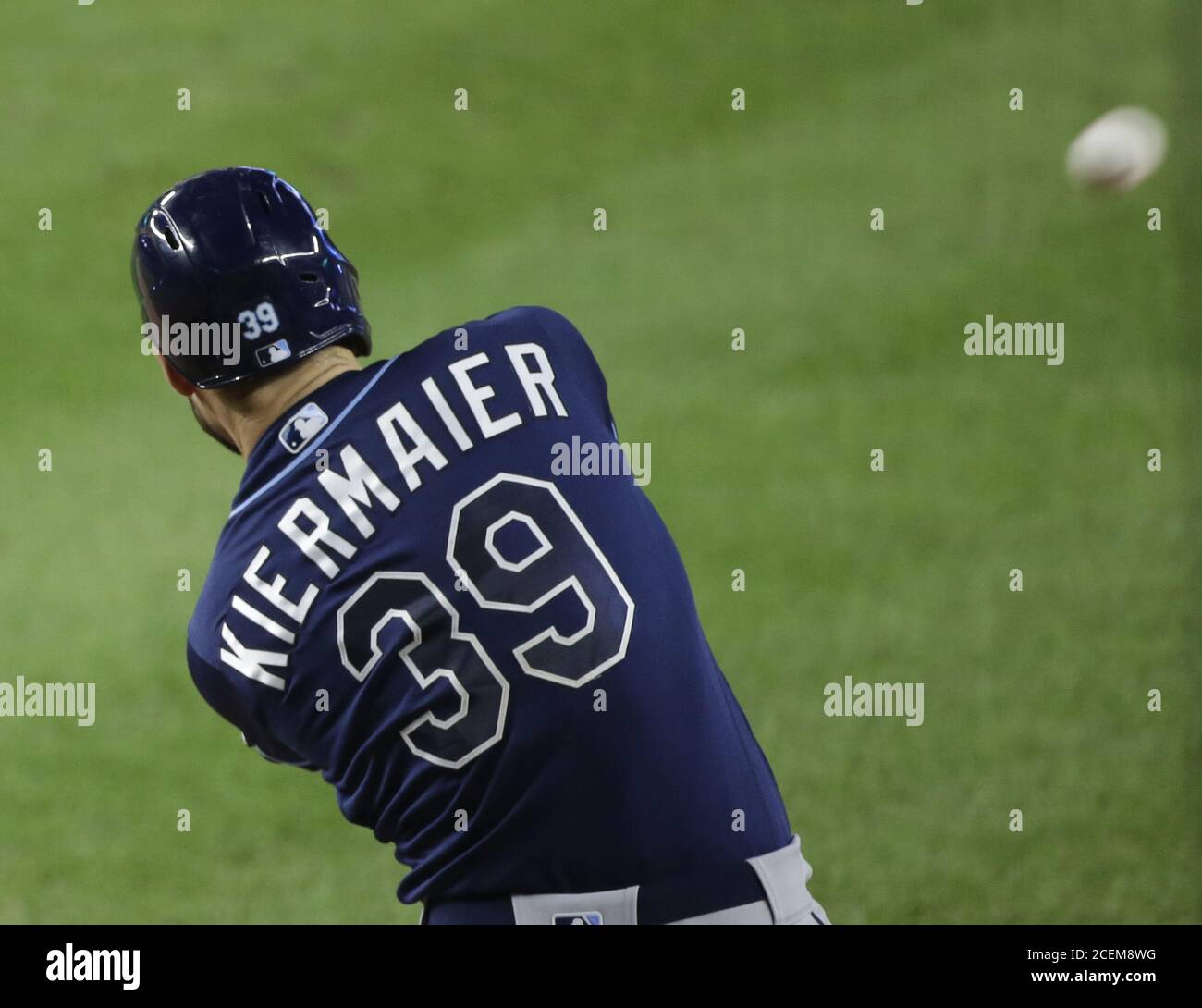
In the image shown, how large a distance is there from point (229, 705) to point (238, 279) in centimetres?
89

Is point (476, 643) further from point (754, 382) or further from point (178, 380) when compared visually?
point (754, 382)

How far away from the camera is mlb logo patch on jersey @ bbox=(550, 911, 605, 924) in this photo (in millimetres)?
2998

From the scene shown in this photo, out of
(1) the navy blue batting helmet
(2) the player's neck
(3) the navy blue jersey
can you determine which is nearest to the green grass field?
(3) the navy blue jersey

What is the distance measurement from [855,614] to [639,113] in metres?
5.82

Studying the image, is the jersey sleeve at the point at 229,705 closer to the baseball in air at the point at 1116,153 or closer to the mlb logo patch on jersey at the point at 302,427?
the mlb logo patch on jersey at the point at 302,427

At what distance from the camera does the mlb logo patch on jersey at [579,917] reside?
3.00 metres

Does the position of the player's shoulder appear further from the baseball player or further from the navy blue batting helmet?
the navy blue batting helmet

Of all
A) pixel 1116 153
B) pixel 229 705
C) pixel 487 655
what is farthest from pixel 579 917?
pixel 1116 153

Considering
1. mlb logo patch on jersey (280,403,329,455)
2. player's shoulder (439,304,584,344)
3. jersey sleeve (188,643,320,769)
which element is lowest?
jersey sleeve (188,643,320,769)

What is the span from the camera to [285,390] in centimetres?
330

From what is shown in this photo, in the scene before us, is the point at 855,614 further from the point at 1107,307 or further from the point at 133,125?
the point at 133,125

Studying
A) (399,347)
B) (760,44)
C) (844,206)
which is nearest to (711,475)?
(399,347)

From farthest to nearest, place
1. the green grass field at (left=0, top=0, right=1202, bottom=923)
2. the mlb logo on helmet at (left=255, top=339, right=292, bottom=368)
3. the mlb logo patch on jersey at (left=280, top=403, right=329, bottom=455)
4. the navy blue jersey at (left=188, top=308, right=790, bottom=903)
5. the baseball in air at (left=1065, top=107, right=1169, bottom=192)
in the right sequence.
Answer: the baseball in air at (left=1065, top=107, right=1169, bottom=192) → the green grass field at (left=0, top=0, right=1202, bottom=923) → the mlb logo on helmet at (left=255, top=339, right=292, bottom=368) → the mlb logo patch on jersey at (left=280, top=403, right=329, bottom=455) → the navy blue jersey at (left=188, top=308, right=790, bottom=903)

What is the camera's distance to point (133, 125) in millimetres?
11836
